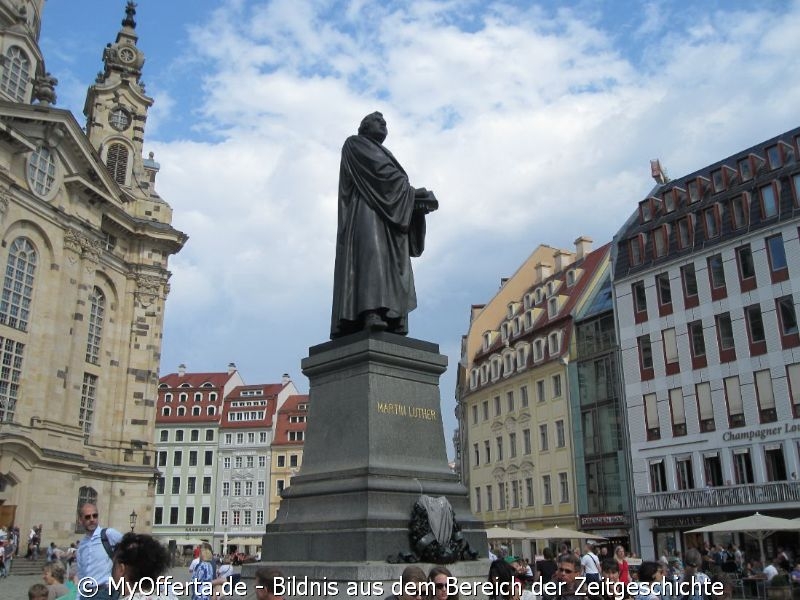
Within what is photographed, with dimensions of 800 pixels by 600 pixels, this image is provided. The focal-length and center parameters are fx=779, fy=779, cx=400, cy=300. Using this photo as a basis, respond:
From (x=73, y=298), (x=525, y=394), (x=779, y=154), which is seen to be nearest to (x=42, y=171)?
(x=73, y=298)

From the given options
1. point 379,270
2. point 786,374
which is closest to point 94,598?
point 379,270

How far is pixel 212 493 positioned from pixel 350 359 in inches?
2957

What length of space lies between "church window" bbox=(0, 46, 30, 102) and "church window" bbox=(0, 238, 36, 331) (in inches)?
370

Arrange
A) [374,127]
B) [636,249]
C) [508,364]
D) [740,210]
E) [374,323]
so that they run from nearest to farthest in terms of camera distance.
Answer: [374,323]
[374,127]
[740,210]
[636,249]
[508,364]

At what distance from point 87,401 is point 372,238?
36.6m

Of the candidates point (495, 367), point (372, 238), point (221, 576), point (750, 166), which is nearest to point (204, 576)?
point (221, 576)

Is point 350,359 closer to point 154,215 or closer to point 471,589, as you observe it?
point 471,589

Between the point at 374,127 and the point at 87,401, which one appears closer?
the point at 374,127

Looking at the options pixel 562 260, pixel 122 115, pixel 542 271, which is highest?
pixel 122 115

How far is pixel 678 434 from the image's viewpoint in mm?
37812

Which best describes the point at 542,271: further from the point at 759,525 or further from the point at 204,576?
the point at 204,576

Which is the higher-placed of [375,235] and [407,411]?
[375,235]

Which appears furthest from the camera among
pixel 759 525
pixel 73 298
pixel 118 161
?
pixel 118 161

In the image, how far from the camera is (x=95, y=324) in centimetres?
4375
